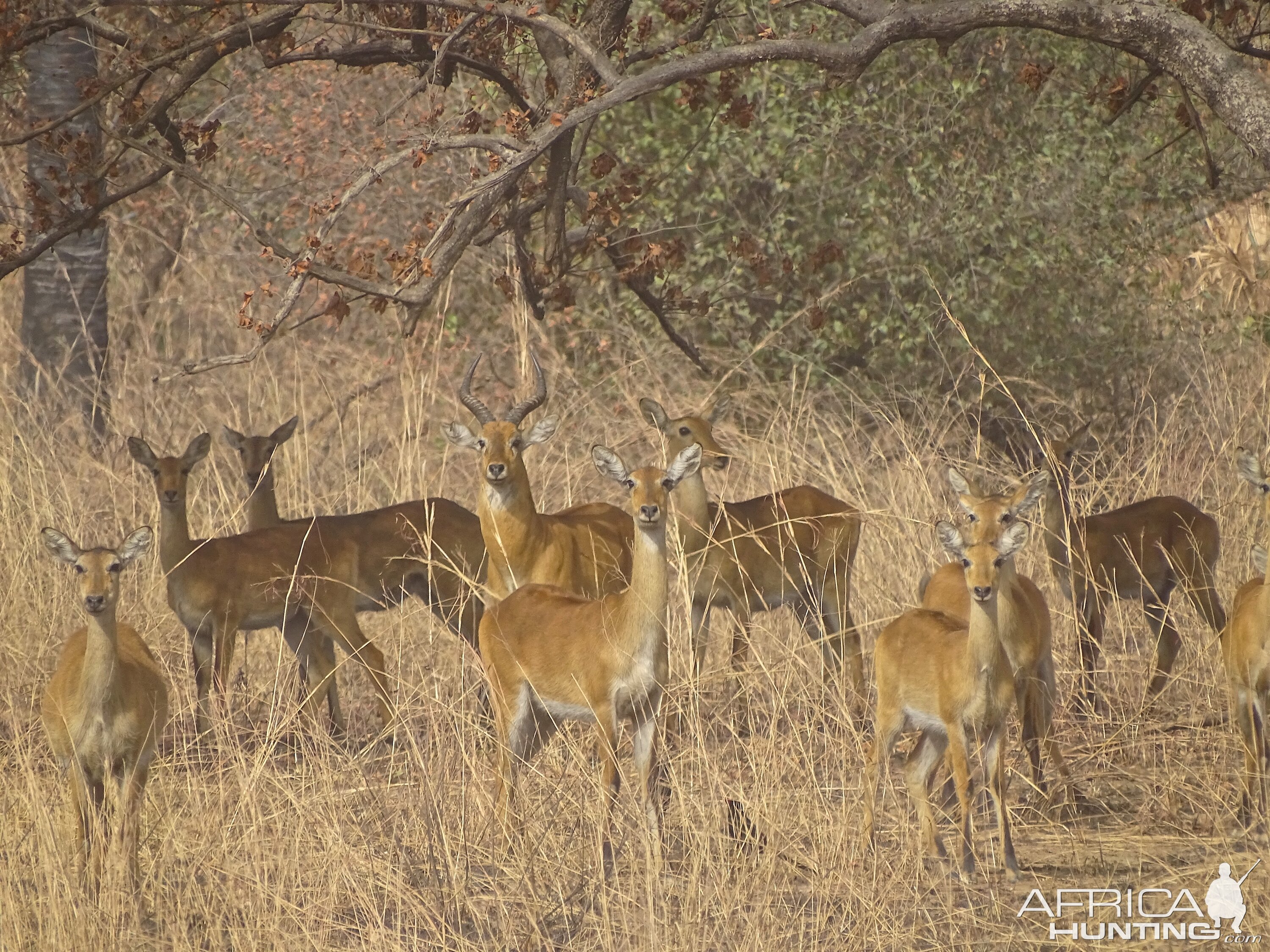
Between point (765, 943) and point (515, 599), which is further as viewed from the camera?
point (515, 599)

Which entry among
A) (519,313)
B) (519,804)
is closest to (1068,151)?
(519,313)

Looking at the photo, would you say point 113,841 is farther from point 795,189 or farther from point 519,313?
point 795,189

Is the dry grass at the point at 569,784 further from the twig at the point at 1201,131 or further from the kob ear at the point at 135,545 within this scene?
the twig at the point at 1201,131

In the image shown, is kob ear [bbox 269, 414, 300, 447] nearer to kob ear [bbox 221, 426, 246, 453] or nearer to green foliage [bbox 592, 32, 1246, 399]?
kob ear [bbox 221, 426, 246, 453]

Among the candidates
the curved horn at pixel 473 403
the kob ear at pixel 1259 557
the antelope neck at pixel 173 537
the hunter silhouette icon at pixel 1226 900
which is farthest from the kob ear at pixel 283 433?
the hunter silhouette icon at pixel 1226 900

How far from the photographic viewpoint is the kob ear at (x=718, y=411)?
366 inches

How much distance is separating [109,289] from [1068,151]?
8.67m

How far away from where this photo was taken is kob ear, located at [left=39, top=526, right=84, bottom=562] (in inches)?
→ 242

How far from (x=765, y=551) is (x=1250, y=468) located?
2345 mm

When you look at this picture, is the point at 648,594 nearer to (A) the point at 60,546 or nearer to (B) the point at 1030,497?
(B) the point at 1030,497

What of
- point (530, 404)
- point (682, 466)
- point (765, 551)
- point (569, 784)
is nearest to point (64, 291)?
point (530, 404)

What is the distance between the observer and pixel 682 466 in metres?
6.42

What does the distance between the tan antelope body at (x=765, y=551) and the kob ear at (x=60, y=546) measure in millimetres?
3072

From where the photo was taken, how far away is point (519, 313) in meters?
10.3
